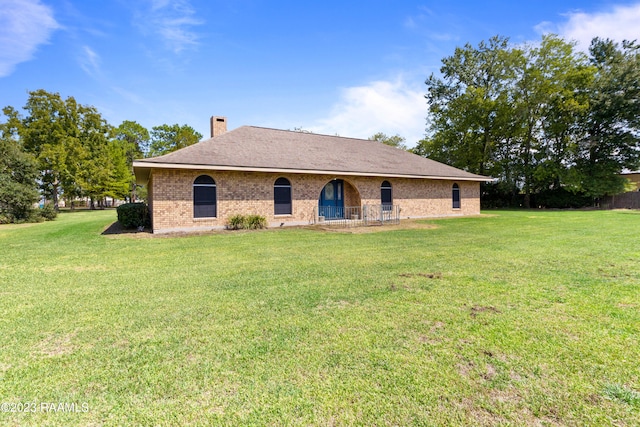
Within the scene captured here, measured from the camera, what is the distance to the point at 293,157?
15898 millimetres

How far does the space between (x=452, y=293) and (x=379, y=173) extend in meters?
13.0

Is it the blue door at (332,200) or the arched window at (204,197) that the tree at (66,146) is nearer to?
the arched window at (204,197)

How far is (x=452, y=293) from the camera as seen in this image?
175 inches

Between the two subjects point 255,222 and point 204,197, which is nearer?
point 204,197

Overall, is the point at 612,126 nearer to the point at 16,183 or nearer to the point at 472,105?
the point at 472,105

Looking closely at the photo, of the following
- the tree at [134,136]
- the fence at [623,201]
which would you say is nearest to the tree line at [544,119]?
the fence at [623,201]

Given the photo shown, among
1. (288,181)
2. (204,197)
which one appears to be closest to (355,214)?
(288,181)

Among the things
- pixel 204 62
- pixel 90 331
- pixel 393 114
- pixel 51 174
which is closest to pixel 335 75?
pixel 204 62

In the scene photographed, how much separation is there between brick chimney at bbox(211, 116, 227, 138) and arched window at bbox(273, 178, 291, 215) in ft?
20.2

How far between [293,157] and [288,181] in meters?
1.55

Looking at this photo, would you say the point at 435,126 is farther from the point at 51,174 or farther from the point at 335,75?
the point at 51,174

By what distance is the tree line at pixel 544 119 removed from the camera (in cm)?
2545

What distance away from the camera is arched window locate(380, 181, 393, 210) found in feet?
59.0

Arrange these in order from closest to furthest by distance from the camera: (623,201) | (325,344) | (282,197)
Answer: (325,344)
(282,197)
(623,201)
